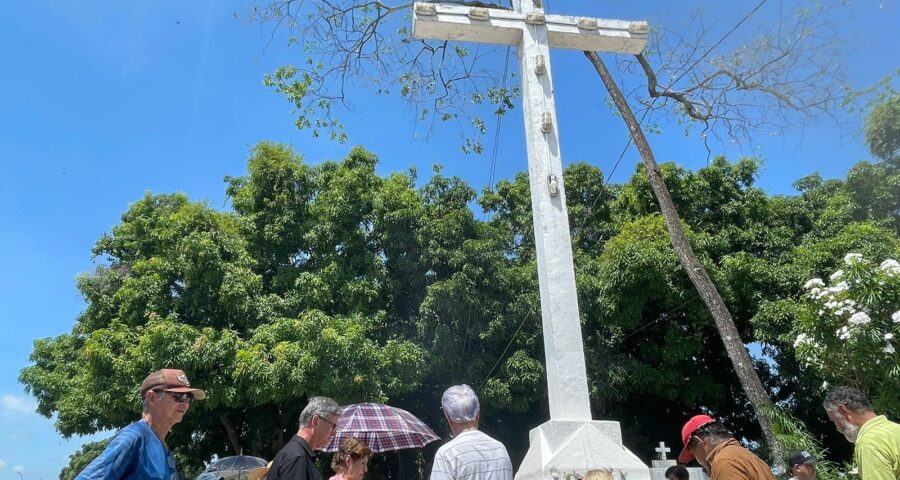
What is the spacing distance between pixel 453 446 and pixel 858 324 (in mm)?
6752

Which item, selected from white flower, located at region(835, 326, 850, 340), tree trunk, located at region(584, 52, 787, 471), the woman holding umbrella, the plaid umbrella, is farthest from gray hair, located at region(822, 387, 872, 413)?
tree trunk, located at region(584, 52, 787, 471)

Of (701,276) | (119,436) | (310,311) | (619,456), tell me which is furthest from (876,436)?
(310,311)

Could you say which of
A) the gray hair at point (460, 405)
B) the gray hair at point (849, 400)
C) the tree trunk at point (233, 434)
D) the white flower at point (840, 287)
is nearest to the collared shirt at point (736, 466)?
the gray hair at point (849, 400)

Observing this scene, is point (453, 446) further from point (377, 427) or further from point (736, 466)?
point (377, 427)

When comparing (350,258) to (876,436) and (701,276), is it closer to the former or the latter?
(701,276)

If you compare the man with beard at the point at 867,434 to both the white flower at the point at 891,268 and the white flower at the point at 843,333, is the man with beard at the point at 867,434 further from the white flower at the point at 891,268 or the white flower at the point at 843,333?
the white flower at the point at 891,268

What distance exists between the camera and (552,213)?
5.07m

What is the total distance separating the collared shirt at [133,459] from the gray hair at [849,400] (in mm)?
3437

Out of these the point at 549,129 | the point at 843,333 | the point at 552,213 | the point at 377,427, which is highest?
the point at 549,129

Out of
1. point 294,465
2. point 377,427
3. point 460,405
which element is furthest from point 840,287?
point 294,465

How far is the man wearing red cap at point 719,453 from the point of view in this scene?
9.77ft

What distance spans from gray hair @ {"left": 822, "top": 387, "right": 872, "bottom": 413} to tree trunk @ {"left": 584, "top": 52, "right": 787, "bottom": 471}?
20.0 feet

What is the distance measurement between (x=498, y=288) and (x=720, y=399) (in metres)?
6.45

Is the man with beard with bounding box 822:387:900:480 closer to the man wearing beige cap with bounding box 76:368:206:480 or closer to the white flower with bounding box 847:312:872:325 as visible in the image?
the man wearing beige cap with bounding box 76:368:206:480
